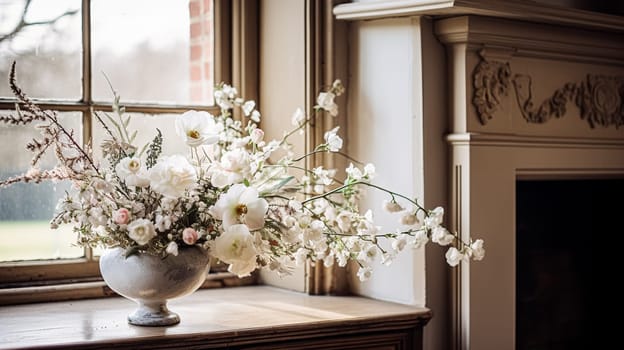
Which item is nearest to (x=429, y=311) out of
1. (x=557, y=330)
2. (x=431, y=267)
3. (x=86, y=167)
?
(x=431, y=267)

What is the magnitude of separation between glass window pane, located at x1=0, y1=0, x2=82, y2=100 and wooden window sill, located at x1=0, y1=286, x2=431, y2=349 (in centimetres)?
63

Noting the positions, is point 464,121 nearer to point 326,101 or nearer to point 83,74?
point 326,101

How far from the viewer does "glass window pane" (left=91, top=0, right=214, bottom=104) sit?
272 cm

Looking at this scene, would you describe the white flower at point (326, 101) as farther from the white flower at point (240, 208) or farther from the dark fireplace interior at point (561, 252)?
the dark fireplace interior at point (561, 252)

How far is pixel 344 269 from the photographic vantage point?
2.79 metres

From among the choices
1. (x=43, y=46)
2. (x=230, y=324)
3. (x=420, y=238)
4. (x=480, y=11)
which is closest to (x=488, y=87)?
(x=480, y=11)

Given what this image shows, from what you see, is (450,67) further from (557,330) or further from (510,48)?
(557,330)

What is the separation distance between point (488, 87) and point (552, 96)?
0.31 m

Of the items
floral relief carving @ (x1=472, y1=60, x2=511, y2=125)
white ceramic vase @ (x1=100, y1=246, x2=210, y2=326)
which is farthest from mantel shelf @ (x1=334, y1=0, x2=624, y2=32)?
white ceramic vase @ (x1=100, y1=246, x2=210, y2=326)

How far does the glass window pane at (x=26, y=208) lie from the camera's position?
256 cm

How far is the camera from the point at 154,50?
2818mm

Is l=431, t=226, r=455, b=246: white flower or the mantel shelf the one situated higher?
the mantel shelf

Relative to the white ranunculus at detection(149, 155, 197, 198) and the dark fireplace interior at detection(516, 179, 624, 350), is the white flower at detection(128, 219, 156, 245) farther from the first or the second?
the dark fireplace interior at detection(516, 179, 624, 350)

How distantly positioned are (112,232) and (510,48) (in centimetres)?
129
